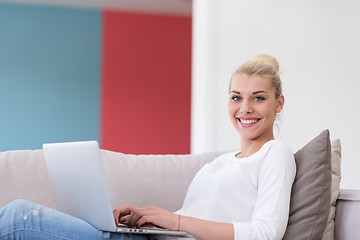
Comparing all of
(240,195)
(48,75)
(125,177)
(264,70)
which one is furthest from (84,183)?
(48,75)

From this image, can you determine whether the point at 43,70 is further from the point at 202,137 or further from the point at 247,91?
the point at 247,91

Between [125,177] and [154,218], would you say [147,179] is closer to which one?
[125,177]

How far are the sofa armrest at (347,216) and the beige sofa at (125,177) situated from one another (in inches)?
25.3

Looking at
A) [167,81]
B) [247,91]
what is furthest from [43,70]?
[247,91]

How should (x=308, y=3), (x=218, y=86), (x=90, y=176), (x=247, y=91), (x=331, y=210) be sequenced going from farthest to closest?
(x=218, y=86)
(x=308, y=3)
(x=247, y=91)
(x=331, y=210)
(x=90, y=176)

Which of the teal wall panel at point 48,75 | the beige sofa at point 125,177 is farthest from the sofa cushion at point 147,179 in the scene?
the teal wall panel at point 48,75

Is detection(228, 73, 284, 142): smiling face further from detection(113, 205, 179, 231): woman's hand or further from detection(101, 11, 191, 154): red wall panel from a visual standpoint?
detection(101, 11, 191, 154): red wall panel

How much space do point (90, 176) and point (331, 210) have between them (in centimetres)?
77

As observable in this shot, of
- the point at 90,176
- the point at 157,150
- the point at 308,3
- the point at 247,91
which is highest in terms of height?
the point at 308,3

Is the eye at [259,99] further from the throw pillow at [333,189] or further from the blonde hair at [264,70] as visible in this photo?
the throw pillow at [333,189]

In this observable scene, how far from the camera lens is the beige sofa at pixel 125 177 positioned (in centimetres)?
190

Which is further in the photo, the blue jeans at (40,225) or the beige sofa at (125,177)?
the beige sofa at (125,177)

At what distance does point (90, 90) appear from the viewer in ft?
20.0

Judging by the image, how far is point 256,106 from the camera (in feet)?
5.53
